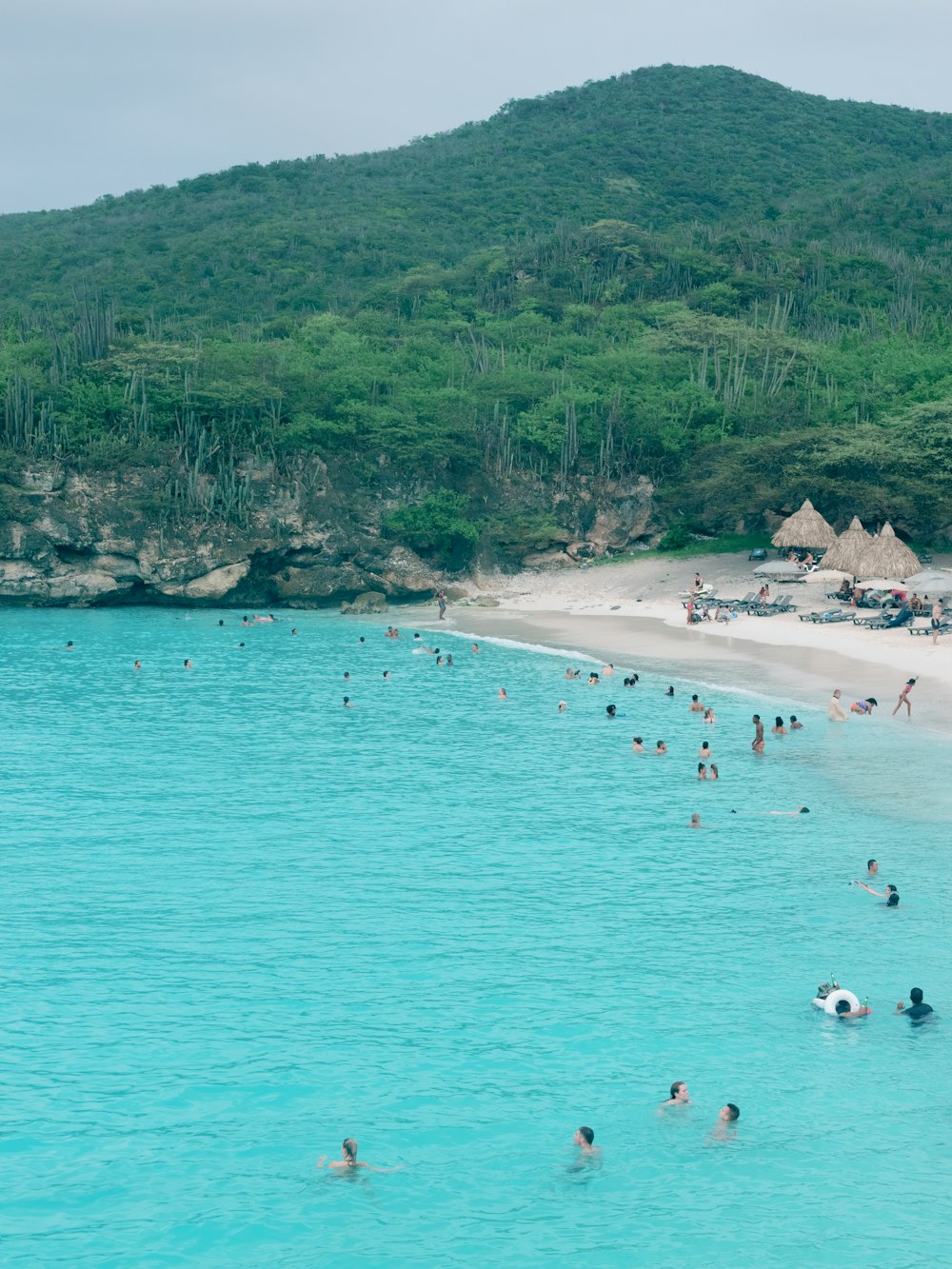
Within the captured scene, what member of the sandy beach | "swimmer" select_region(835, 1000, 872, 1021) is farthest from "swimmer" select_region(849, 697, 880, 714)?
"swimmer" select_region(835, 1000, 872, 1021)

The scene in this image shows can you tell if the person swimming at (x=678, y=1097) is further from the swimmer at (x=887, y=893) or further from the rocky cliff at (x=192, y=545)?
the rocky cliff at (x=192, y=545)

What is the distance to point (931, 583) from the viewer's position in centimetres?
4669

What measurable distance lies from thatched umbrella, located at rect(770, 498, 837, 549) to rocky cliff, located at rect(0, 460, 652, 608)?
1135cm

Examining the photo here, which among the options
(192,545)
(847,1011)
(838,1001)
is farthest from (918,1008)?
(192,545)

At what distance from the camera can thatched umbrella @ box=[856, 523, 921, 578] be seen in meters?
49.5

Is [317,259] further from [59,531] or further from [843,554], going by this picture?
[843,554]

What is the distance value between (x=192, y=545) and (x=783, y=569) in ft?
88.8

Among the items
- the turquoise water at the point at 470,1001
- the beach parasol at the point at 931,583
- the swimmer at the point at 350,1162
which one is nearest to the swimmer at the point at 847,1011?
the turquoise water at the point at 470,1001

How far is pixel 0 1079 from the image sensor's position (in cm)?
1548

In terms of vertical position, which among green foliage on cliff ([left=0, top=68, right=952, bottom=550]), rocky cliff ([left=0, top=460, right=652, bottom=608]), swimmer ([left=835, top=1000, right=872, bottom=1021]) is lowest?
swimmer ([left=835, top=1000, right=872, bottom=1021])

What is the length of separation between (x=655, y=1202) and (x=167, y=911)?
413 inches

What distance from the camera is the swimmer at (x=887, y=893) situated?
20.3 m

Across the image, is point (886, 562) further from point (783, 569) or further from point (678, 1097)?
point (678, 1097)

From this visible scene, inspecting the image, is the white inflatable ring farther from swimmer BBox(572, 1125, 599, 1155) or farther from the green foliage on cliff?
the green foliage on cliff
